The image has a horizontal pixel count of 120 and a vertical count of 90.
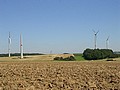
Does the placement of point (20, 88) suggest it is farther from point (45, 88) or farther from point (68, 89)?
point (68, 89)

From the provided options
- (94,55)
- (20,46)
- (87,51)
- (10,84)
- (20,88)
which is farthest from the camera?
(87,51)

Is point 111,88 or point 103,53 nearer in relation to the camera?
point 111,88

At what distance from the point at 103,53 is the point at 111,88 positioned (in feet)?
290

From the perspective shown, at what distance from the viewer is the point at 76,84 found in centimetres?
1731

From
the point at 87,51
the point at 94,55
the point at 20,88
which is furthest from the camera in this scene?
A: the point at 87,51

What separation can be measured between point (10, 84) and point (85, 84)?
4768 millimetres

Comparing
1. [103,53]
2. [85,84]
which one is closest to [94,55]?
[103,53]

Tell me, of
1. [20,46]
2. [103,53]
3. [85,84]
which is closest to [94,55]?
[103,53]

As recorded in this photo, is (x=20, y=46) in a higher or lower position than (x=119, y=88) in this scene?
higher

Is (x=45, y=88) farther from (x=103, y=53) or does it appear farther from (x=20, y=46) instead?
(x=103, y=53)

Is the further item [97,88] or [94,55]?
[94,55]

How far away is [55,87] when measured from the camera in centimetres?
1645

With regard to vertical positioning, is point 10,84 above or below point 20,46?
below

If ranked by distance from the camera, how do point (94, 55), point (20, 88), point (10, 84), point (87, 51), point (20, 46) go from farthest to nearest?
1. point (87, 51)
2. point (94, 55)
3. point (20, 46)
4. point (10, 84)
5. point (20, 88)
